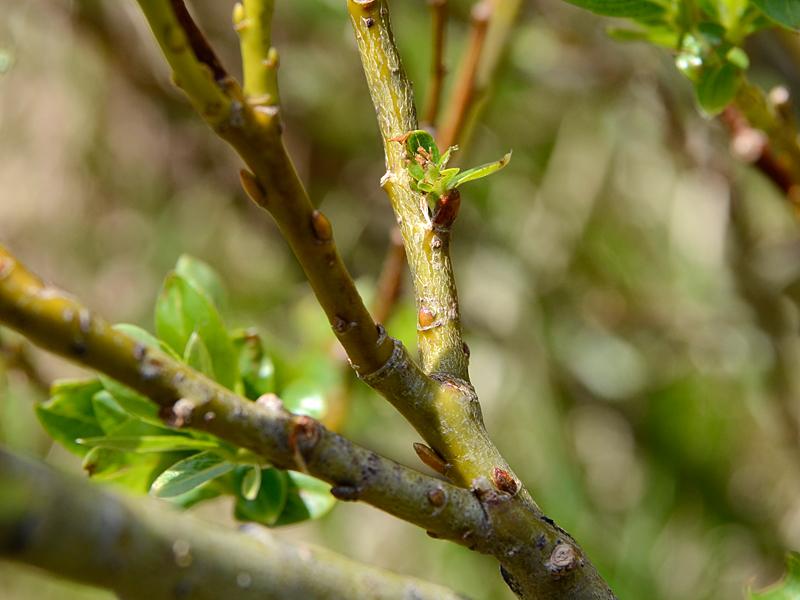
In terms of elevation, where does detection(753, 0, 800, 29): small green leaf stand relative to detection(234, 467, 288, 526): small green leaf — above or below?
above

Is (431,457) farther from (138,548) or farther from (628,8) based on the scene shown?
(628,8)

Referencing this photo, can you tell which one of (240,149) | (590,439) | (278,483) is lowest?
(590,439)

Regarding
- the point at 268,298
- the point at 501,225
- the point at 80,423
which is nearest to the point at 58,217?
the point at 268,298

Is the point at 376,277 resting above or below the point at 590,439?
above

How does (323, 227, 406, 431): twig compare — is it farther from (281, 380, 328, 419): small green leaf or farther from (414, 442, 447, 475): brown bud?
(414, 442, 447, 475): brown bud

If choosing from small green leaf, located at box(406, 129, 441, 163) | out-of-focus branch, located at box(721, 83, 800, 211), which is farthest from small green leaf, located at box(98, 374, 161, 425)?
out-of-focus branch, located at box(721, 83, 800, 211)

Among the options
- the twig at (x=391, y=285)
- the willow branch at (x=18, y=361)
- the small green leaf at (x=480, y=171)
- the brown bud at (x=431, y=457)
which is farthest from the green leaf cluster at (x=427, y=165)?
the willow branch at (x=18, y=361)

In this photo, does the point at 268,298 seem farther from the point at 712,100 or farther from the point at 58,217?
the point at 712,100
